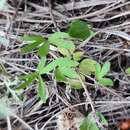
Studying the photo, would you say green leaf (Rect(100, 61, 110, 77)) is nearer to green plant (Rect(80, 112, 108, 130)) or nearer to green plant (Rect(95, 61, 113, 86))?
green plant (Rect(95, 61, 113, 86))

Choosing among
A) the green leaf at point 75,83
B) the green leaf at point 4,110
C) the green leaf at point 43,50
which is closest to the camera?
the green leaf at point 4,110

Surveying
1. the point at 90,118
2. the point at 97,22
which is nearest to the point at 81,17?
the point at 97,22

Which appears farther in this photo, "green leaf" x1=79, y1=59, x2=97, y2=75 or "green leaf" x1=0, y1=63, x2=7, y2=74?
"green leaf" x1=0, y1=63, x2=7, y2=74

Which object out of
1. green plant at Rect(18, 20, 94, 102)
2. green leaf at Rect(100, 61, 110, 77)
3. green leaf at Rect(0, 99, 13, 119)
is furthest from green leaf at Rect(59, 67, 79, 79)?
green leaf at Rect(0, 99, 13, 119)

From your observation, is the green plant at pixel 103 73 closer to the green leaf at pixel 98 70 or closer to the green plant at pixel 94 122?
the green leaf at pixel 98 70

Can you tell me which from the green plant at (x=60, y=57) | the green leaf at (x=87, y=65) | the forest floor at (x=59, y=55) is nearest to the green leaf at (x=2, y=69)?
the forest floor at (x=59, y=55)

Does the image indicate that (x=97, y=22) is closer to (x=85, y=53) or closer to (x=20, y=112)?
(x=85, y=53)

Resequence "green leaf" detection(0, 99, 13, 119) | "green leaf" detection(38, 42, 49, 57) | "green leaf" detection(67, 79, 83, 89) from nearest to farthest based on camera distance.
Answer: "green leaf" detection(0, 99, 13, 119)
"green leaf" detection(38, 42, 49, 57)
"green leaf" detection(67, 79, 83, 89)
